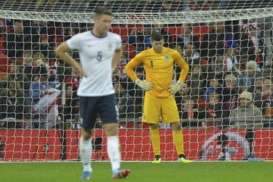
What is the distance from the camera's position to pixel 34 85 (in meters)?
16.6

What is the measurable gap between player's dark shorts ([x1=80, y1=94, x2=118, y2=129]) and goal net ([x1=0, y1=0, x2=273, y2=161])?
545cm

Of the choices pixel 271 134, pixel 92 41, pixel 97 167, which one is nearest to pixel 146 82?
pixel 97 167

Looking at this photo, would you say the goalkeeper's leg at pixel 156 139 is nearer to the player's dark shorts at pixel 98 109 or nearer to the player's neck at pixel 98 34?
the player's dark shorts at pixel 98 109

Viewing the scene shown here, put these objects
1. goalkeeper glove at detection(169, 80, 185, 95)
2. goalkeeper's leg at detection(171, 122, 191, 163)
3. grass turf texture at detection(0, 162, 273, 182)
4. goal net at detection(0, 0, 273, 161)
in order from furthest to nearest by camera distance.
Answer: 1. goal net at detection(0, 0, 273, 161)
2. goalkeeper glove at detection(169, 80, 185, 95)
3. goalkeeper's leg at detection(171, 122, 191, 163)
4. grass turf texture at detection(0, 162, 273, 182)

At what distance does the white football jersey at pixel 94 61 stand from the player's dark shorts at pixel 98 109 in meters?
0.08

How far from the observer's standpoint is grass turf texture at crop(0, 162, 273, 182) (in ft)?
34.5

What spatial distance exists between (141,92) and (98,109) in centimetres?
690

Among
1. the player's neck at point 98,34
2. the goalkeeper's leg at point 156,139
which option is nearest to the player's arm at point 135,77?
the goalkeeper's leg at point 156,139

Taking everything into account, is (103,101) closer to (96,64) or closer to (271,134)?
(96,64)

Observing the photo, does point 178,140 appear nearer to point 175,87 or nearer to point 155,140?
point 155,140

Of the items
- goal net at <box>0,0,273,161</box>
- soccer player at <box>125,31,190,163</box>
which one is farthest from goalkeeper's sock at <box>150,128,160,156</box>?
goal net at <box>0,0,273,161</box>

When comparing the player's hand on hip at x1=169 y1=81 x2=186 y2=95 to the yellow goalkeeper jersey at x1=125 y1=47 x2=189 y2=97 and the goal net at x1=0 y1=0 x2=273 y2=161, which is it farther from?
the goal net at x1=0 y1=0 x2=273 y2=161

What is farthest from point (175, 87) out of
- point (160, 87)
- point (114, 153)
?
point (114, 153)

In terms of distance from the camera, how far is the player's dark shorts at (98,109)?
1001cm
